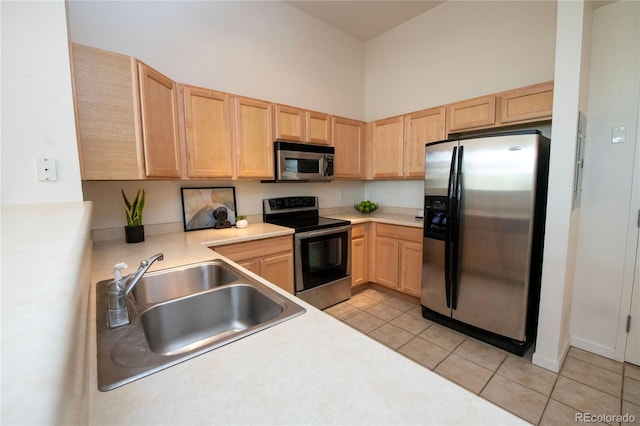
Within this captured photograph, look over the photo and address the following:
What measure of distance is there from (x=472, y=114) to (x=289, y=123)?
181 cm

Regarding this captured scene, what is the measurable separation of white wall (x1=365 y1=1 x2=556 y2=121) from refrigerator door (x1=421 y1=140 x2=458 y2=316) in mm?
1121

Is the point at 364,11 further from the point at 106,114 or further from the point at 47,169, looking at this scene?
the point at 47,169

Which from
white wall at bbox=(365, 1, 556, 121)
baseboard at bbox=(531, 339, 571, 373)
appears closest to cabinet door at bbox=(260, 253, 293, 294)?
baseboard at bbox=(531, 339, 571, 373)

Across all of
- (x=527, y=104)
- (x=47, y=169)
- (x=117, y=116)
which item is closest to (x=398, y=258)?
(x=527, y=104)

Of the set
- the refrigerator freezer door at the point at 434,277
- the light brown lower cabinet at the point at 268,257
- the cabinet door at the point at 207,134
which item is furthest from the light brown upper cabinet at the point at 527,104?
the cabinet door at the point at 207,134

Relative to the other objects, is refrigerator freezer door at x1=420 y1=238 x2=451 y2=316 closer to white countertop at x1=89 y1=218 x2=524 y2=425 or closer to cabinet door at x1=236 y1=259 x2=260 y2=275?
cabinet door at x1=236 y1=259 x2=260 y2=275

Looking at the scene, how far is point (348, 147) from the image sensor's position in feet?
11.4

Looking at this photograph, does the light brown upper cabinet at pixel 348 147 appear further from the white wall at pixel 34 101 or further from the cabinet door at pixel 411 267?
the white wall at pixel 34 101

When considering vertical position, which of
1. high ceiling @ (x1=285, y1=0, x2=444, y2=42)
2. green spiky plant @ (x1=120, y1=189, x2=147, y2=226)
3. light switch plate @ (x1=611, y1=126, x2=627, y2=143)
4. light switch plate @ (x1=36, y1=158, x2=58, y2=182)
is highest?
high ceiling @ (x1=285, y1=0, x2=444, y2=42)

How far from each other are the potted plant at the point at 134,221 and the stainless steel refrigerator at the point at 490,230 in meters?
2.44

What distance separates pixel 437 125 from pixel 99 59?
285 centimetres

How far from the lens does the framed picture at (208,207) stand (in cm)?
258

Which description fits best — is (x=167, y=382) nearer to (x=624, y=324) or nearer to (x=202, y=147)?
(x=202, y=147)

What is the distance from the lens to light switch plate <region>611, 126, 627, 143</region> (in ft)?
6.58
